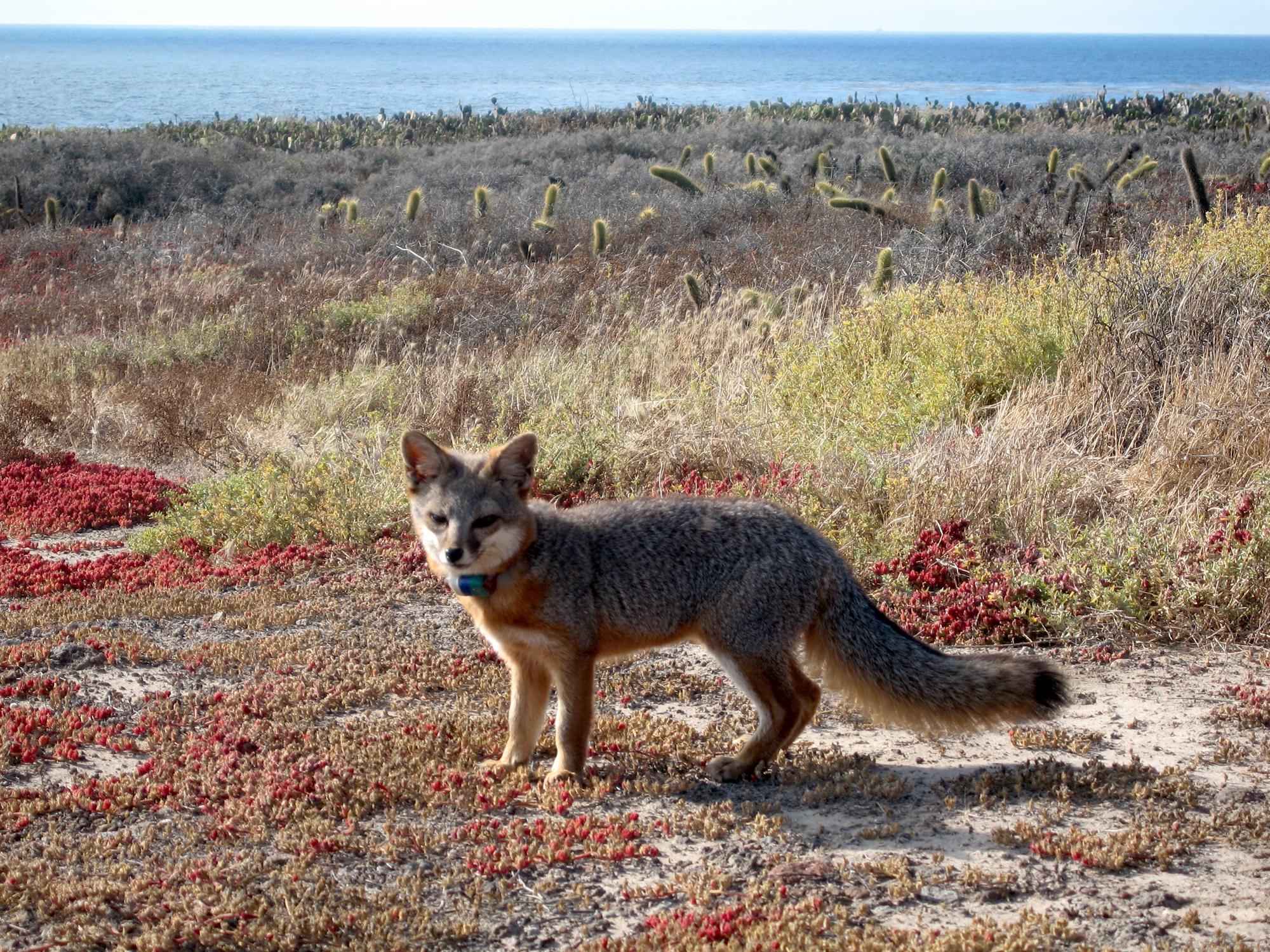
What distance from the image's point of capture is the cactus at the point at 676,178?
2362cm

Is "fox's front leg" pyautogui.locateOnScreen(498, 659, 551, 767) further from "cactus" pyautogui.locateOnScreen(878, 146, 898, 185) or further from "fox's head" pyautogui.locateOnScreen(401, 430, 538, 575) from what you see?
"cactus" pyautogui.locateOnScreen(878, 146, 898, 185)

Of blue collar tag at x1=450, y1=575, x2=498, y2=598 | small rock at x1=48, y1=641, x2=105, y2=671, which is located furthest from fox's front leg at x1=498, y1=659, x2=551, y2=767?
small rock at x1=48, y1=641, x2=105, y2=671

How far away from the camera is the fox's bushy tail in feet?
14.6

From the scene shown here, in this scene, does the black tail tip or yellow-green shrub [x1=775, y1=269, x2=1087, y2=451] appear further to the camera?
yellow-green shrub [x1=775, y1=269, x2=1087, y2=451]

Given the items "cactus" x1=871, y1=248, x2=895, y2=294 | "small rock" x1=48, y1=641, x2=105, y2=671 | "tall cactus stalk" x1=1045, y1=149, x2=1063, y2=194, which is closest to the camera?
"small rock" x1=48, y1=641, x2=105, y2=671

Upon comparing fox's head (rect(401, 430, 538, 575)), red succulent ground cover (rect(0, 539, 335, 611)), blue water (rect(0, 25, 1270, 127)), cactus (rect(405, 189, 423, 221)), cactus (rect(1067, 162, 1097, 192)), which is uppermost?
blue water (rect(0, 25, 1270, 127))

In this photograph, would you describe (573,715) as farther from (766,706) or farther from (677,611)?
(766,706)

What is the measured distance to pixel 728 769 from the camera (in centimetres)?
478

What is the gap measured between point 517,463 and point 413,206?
19.4m

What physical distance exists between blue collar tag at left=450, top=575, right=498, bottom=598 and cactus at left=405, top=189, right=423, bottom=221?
63.2ft

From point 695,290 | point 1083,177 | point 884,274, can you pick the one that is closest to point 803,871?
point 884,274

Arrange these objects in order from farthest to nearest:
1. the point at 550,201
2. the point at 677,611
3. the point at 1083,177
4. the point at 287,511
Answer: the point at 550,201
the point at 1083,177
the point at 287,511
the point at 677,611

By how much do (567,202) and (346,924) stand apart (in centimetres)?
2194

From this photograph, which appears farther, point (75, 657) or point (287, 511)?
point (287, 511)
